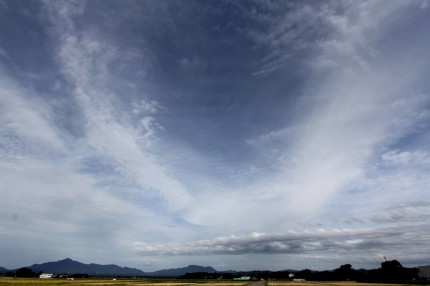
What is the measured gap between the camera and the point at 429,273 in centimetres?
16762

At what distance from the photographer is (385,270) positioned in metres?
185

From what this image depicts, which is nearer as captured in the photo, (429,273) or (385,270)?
(429,273)

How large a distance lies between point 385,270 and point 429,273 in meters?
22.3
